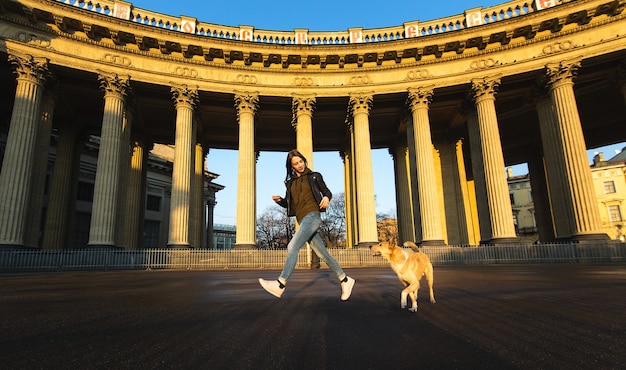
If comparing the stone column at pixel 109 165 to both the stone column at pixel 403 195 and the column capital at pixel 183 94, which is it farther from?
the stone column at pixel 403 195

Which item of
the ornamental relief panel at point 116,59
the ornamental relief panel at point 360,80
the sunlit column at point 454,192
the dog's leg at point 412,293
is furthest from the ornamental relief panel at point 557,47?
the ornamental relief panel at point 116,59

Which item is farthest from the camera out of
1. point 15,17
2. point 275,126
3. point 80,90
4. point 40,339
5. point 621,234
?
point 621,234

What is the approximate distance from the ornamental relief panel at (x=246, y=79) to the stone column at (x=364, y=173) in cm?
628

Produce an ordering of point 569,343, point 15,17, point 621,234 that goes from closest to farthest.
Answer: point 569,343, point 15,17, point 621,234

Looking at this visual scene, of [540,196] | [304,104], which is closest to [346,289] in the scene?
[304,104]

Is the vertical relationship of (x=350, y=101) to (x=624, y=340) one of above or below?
above

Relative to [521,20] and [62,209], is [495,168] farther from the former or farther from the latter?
[62,209]

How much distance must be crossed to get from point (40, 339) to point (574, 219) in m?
21.6

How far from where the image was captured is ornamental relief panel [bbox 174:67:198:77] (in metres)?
19.8

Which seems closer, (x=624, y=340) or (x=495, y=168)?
(x=624, y=340)

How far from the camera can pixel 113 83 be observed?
59.3 ft

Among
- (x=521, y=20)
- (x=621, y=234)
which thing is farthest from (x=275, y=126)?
(x=621, y=234)

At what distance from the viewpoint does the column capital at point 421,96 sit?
20375 millimetres

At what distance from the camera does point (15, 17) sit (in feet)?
54.5
